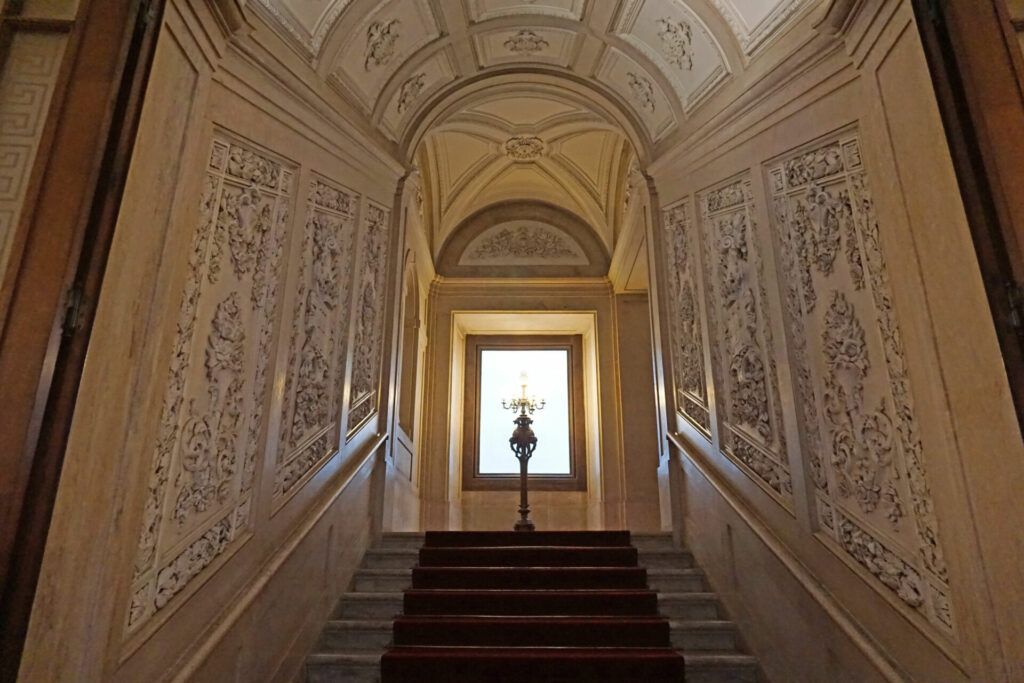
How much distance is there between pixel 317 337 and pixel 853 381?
2555mm

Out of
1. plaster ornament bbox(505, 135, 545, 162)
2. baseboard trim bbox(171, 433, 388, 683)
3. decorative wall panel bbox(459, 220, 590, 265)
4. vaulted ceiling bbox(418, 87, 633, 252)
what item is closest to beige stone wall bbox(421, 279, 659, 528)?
decorative wall panel bbox(459, 220, 590, 265)

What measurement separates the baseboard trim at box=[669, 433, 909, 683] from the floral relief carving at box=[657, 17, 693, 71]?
2601 millimetres

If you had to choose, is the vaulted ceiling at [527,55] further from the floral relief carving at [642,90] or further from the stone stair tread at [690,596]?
the stone stair tread at [690,596]

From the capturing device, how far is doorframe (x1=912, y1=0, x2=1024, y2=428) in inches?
62.7

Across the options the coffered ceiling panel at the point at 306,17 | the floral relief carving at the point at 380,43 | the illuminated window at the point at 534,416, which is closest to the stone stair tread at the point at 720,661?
the coffered ceiling panel at the point at 306,17

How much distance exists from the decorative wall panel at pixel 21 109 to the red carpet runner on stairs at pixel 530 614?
226 centimetres

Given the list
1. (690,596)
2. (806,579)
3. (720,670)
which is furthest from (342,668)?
(806,579)

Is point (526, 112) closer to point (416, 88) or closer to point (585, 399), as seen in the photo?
point (416, 88)

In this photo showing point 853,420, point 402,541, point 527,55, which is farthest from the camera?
point 527,55

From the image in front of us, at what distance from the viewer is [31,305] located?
60.1 inches

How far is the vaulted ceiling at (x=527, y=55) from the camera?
342 centimetres

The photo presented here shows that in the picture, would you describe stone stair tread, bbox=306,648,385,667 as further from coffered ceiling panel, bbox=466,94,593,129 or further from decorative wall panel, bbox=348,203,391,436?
coffered ceiling panel, bbox=466,94,593,129

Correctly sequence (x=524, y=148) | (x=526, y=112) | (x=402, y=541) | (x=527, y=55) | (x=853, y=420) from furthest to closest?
(x=524, y=148) → (x=526, y=112) → (x=527, y=55) → (x=402, y=541) → (x=853, y=420)

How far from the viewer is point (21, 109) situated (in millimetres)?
1872
